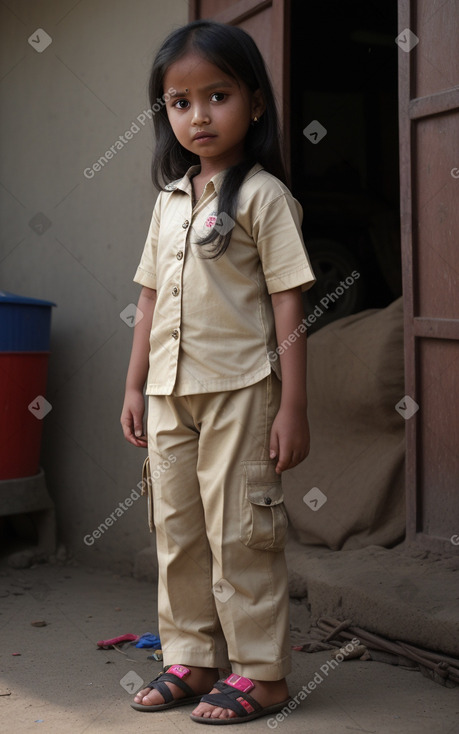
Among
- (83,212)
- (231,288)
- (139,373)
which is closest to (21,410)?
(83,212)

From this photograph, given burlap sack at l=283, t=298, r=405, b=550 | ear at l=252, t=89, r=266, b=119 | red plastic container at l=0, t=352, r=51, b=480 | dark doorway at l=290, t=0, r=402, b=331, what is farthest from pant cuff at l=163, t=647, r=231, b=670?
dark doorway at l=290, t=0, r=402, b=331

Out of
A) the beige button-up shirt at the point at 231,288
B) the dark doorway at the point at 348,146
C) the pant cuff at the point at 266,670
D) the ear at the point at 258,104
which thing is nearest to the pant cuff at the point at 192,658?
the pant cuff at the point at 266,670

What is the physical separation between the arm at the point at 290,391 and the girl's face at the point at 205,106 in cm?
41

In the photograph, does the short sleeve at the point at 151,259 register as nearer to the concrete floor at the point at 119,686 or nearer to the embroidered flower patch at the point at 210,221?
the embroidered flower patch at the point at 210,221

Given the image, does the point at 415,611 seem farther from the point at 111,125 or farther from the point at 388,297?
the point at 388,297

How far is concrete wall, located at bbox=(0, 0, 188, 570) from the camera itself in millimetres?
4020

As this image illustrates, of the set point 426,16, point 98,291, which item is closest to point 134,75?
point 98,291

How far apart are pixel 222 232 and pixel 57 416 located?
240 cm

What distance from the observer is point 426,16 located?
2.85 meters

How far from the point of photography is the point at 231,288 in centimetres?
228

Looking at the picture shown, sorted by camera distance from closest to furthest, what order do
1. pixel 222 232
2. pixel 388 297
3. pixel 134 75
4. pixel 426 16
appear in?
1. pixel 222 232
2. pixel 426 16
3. pixel 134 75
4. pixel 388 297

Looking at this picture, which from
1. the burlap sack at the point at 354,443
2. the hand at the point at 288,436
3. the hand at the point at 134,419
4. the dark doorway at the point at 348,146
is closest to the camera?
the hand at the point at 288,436

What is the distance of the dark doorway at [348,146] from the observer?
5945 mm

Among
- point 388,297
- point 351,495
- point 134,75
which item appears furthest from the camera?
point 388,297
